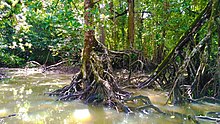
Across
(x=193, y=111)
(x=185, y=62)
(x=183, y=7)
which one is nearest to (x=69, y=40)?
(x=183, y=7)

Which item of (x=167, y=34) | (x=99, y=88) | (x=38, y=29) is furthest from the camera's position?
(x=38, y=29)

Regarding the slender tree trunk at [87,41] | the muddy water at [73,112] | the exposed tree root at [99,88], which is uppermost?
the slender tree trunk at [87,41]

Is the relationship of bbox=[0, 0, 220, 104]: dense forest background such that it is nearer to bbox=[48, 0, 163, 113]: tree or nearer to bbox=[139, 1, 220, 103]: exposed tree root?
bbox=[139, 1, 220, 103]: exposed tree root

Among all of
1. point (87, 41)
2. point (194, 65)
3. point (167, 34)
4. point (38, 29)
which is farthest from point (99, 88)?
point (38, 29)

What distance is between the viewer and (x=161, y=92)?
5.57 metres

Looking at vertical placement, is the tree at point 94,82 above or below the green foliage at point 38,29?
below

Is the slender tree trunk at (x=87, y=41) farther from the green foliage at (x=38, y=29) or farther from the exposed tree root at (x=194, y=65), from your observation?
the exposed tree root at (x=194, y=65)

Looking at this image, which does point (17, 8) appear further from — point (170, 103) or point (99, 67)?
point (170, 103)

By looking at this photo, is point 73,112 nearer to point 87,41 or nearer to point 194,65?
point 87,41

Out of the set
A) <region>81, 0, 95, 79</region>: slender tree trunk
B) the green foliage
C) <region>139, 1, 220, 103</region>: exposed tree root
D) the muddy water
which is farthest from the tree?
<region>139, 1, 220, 103</region>: exposed tree root

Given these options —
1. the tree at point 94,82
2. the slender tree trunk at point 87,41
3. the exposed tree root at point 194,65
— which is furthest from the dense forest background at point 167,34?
the tree at point 94,82

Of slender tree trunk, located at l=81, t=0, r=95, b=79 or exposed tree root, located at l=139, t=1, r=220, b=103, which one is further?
slender tree trunk, located at l=81, t=0, r=95, b=79

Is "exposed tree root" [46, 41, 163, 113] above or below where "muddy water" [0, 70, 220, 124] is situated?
above

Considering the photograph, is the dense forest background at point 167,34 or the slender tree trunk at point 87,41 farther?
the slender tree trunk at point 87,41
